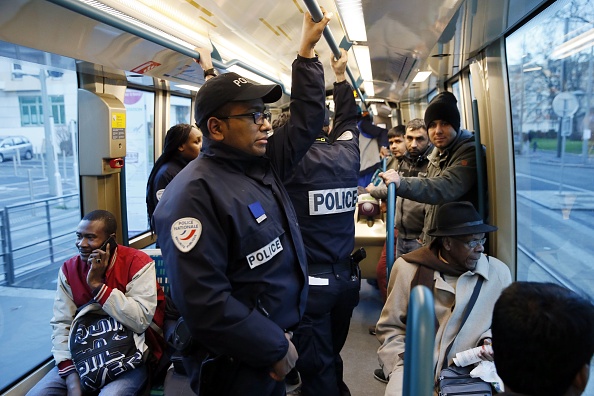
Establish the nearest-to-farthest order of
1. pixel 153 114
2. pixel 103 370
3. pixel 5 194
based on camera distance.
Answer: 1. pixel 103 370
2. pixel 5 194
3. pixel 153 114

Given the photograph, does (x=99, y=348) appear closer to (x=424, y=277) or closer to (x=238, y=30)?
(x=424, y=277)

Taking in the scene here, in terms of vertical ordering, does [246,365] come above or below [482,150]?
below

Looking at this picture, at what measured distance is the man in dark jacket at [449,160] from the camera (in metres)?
2.98

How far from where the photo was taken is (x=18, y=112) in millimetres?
3029

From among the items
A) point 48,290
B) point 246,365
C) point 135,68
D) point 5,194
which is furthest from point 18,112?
point 246,365

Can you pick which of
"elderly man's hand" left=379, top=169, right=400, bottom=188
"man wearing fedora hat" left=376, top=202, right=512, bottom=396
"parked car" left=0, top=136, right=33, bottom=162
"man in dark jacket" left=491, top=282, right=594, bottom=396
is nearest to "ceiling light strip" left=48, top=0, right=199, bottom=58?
"parked car" left=0, top=136, right=33, bottom=162

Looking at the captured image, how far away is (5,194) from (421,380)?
3054 mm

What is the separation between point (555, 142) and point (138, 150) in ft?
14.0

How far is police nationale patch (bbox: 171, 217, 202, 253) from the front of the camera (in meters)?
1.52

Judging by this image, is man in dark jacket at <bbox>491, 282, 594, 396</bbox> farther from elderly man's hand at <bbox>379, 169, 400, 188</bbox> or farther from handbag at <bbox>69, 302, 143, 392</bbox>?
handbag at <bbox>69, 302, 143, 392</bbox>

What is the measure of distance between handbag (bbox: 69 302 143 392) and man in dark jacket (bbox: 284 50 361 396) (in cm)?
102

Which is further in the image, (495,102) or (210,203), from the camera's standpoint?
(495,102)

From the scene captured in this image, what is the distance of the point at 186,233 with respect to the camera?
154cm

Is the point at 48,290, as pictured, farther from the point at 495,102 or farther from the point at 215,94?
the point at 495,102
